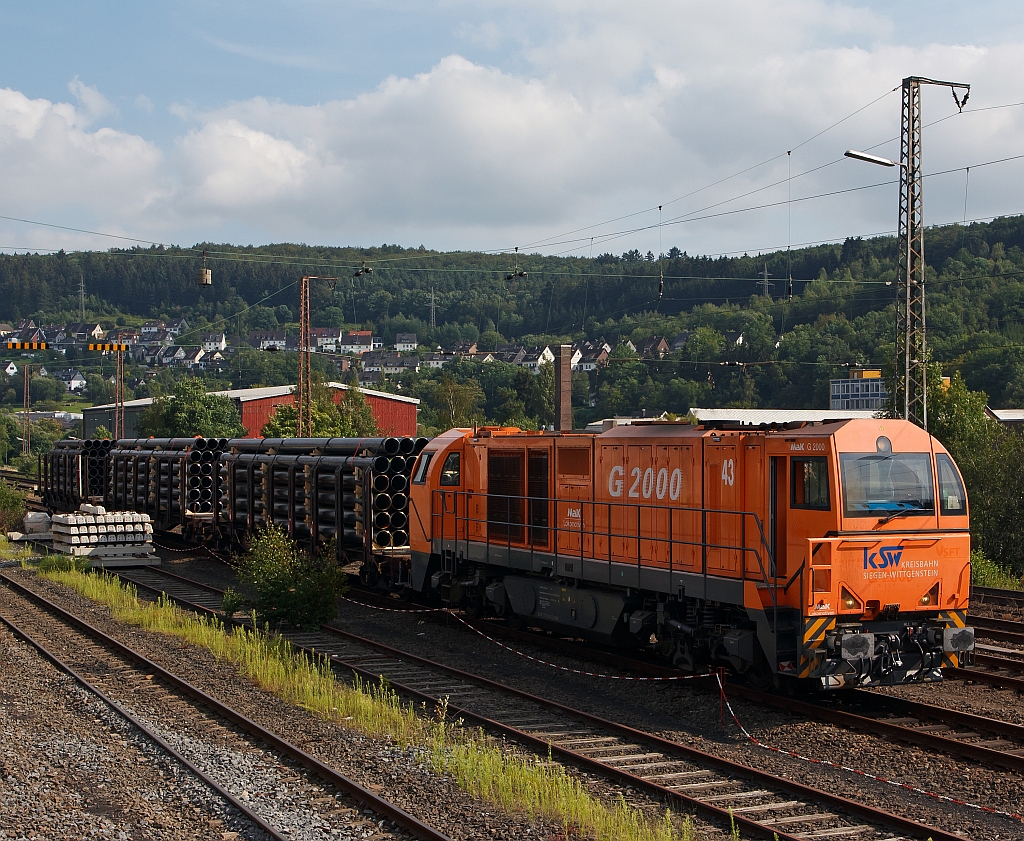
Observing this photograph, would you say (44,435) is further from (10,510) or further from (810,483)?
(810,483)

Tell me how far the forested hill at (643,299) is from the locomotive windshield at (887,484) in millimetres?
31299

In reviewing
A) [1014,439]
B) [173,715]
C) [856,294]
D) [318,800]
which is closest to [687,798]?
[318,800]

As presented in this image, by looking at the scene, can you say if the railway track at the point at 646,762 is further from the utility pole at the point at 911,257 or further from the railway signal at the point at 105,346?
the railway signal at the point at 105,346

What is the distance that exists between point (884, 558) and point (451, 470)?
9183mm

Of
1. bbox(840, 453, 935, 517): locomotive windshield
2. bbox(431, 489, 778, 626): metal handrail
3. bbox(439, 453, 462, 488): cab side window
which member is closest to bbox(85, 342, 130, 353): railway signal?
bbox(439, 453, 462, 488): cab side window

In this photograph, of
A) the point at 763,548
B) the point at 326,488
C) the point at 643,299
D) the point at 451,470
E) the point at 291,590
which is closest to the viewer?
the point at 763,548

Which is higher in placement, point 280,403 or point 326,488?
point 280,403

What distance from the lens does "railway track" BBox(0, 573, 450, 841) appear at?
27.3 feet

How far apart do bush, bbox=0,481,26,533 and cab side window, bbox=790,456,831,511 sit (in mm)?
35126

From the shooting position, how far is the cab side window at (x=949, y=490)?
11.8 metres

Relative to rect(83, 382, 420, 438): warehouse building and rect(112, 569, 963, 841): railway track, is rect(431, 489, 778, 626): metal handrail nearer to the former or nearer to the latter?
rect(112, 569, 963, 841): railway track

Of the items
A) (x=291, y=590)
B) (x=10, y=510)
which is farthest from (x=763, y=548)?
(x=10, y=510)

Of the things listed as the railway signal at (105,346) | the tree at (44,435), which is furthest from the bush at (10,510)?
the tree at (44,435)

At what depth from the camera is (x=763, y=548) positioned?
1176cm
